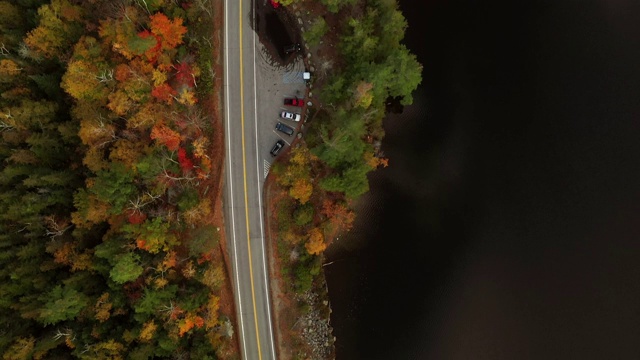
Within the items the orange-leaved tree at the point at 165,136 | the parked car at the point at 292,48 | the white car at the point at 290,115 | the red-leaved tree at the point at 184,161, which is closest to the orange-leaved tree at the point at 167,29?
the orange-leaved tree at the point at 165,136

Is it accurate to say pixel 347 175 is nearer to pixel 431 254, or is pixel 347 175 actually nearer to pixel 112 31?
pixel 431 254

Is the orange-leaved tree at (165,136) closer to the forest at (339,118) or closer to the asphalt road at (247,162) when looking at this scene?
the asphalt road at (247,162)

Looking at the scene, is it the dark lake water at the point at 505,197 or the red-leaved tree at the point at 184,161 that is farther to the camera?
the dark lake water at the point at 505,197

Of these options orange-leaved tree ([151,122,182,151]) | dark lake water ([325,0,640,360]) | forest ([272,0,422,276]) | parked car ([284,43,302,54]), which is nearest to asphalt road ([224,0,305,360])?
forest ([272,0,422,276])

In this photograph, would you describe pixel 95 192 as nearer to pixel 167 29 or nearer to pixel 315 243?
pixel 167 29

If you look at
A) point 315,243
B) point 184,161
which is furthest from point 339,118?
point 184,161

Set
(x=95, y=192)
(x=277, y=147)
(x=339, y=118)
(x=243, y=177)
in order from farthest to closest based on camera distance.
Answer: (x=243, y=177) → (x=277, y=147) → (x=339, y=118) → (x=95, y=192)
